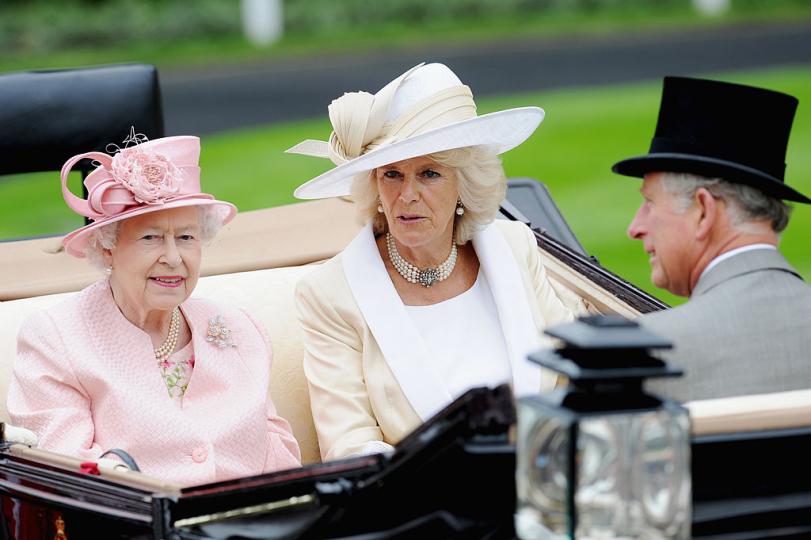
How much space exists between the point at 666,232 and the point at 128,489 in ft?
3.62

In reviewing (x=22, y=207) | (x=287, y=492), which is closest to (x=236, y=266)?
(x=287, y=492)

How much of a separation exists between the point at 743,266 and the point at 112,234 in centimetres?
135

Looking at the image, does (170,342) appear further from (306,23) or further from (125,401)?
(306,23)

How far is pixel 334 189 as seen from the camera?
347cm

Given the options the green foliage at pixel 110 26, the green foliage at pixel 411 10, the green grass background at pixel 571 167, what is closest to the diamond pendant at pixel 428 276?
the green grass background at pixel 571 167

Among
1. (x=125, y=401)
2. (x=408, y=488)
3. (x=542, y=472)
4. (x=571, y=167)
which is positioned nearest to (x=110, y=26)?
(x=571, y=167)

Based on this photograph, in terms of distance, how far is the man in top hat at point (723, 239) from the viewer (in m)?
2.49

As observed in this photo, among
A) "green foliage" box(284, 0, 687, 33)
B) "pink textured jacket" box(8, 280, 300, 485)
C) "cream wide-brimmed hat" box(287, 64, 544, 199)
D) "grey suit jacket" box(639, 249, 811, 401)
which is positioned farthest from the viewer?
"green foliage" box(284, 0, 687, 33)

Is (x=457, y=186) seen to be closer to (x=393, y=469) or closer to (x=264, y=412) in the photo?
(x=264, y=412)

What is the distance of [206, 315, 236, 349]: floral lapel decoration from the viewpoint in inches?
127

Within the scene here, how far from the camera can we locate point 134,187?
9.84 feet

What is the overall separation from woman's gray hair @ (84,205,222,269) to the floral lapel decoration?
0.61 ft

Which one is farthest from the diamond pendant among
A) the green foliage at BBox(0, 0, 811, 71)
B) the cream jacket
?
the green foliage at BBox(0, 0, 811, 71)

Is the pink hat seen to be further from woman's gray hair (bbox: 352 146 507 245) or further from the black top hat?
the black top hat
